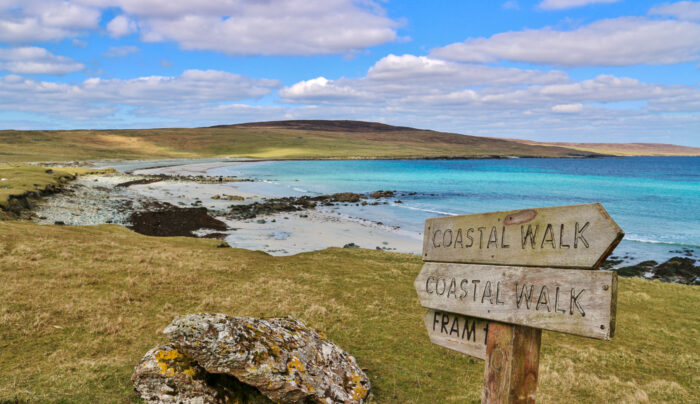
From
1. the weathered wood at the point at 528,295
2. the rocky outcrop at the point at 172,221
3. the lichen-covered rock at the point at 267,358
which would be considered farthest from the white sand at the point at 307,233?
the weathered wood at the point at 528,295

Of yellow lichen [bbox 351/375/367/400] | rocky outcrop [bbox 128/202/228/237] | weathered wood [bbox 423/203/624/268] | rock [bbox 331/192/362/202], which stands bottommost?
rocky outcrop [bbox 128/202/228/237]

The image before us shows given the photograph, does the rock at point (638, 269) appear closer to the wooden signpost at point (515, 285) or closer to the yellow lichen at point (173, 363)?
the wooden signpost at point (515, 285)

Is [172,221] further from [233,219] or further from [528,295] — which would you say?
[528,295]

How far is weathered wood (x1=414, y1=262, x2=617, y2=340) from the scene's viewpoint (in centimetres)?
400

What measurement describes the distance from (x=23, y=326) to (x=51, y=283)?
10.2ft

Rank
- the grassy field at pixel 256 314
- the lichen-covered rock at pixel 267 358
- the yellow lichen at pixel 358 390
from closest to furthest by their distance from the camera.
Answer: the lichen-covered rock at pixel 267 358
the yellow lichen at pixel 358 390
the grassy field at pixel 256 314

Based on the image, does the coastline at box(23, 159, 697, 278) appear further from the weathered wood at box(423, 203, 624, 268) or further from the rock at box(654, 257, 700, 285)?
the weathered wood at box(423, 203, 624, 268)

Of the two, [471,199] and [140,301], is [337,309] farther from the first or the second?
[471,199]

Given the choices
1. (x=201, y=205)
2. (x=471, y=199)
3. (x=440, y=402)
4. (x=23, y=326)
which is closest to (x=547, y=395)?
(x=440, y=402)

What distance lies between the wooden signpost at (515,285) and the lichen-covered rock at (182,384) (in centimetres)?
431

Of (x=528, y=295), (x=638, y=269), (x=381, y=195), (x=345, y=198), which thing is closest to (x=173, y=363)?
(x=528, y=295)

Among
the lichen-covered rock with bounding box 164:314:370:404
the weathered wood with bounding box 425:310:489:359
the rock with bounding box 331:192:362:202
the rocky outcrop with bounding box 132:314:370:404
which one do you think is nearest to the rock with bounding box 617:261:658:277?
the lichen-covered rock with bounding box 164:314:370:404

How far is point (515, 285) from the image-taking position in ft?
15.4

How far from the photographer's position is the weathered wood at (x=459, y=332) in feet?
16.7
